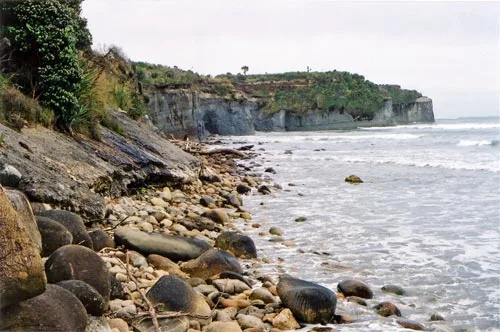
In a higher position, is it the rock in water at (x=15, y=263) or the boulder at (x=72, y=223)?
the rock in water at (x=15, y=263)

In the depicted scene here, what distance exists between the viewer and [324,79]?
95875 mm

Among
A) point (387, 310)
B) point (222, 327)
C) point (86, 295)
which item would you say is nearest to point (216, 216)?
point (387, 310)

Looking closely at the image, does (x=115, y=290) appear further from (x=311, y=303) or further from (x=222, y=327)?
(x=311, y=303)

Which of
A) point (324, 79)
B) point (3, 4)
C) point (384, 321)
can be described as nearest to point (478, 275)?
point (384, 321)

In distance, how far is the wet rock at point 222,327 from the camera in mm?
4449

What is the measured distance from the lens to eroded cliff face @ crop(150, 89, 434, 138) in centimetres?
5097

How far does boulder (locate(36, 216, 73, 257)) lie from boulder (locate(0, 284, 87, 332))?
1.49 metres

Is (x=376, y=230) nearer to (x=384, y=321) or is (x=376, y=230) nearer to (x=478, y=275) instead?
(x=478, y=275)

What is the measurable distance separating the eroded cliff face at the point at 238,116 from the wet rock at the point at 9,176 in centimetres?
4129

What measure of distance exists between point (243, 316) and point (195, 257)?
79.3 inches

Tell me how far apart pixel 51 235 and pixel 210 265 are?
216cm

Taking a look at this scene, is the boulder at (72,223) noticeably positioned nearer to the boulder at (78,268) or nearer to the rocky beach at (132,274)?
the rocky beach at (132,274)

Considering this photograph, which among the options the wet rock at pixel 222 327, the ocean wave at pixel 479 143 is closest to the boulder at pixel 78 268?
the wet rock at pixel 222 327

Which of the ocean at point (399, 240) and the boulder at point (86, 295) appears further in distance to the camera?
the ocean at point (399, 240)
